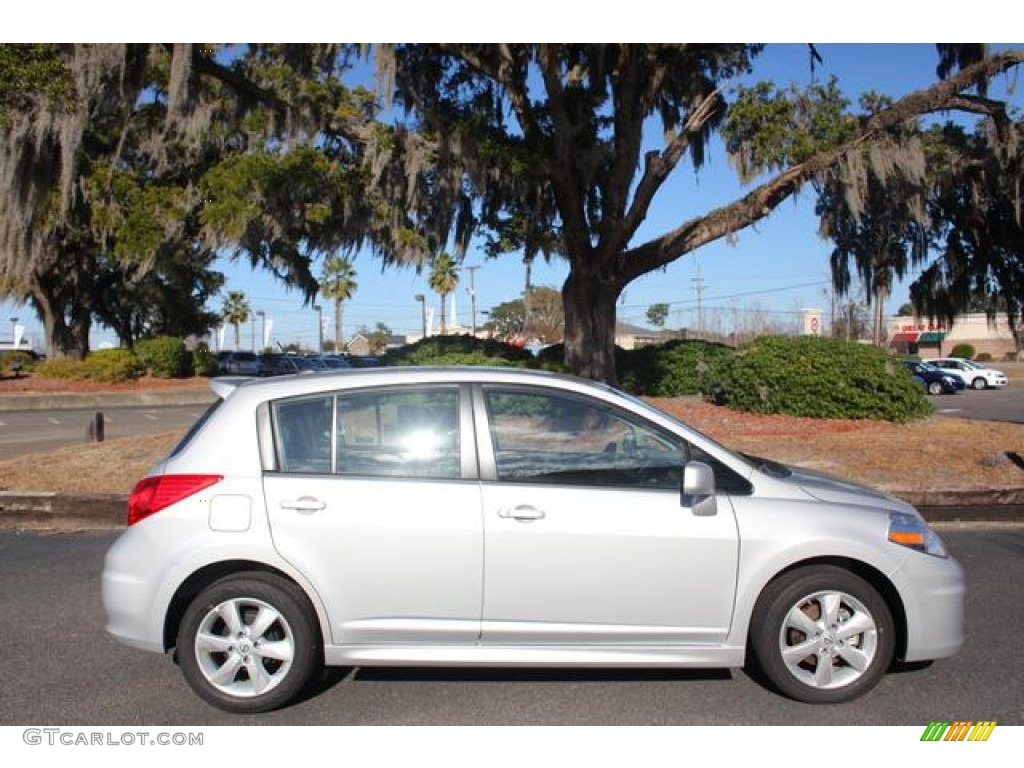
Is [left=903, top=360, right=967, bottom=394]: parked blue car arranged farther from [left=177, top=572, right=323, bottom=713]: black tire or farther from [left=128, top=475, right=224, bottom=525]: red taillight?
[left=128, top=475, right=224, bottom=525]: red taillight

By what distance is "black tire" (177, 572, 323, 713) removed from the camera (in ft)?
13.1

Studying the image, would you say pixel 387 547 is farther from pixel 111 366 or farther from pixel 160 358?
pixel 160 358

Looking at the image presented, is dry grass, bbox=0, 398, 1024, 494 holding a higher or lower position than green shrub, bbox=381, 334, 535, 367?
lower

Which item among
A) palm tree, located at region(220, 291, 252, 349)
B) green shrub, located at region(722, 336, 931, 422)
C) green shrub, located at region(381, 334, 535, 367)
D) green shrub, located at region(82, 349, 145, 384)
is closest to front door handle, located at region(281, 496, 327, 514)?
green shrub, located at region(381, 334, 535, 367)

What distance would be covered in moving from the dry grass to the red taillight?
17.0 ft

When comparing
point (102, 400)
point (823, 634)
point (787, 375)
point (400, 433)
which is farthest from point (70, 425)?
point (823, 634)

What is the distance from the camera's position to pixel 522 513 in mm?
3992

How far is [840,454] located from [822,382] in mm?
3173

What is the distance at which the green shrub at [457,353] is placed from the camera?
14.5m

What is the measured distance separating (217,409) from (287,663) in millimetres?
1286

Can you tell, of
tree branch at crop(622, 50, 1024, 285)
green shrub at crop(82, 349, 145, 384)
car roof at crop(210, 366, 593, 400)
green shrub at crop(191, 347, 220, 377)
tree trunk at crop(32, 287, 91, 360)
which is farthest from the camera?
green shrub at crop(191, 347, 220, 377)

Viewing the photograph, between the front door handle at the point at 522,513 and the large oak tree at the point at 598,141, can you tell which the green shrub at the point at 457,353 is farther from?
the front door handle at the point at 522,513

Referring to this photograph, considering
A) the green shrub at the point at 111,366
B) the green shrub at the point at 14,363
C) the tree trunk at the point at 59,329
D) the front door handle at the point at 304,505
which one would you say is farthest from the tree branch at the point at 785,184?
the green shrub at the point at 14,363

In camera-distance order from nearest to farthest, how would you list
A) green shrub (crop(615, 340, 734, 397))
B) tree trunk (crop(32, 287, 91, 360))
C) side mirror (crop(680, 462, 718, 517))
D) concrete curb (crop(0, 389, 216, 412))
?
side mirror (crop(680, 462, 718, 517)) → green shrub (crop(615, 340, 734, 397)) → concrete curb (crop(0, 389, 216, 412)) → tree trunk (crop(32, 287, 91, 360))
